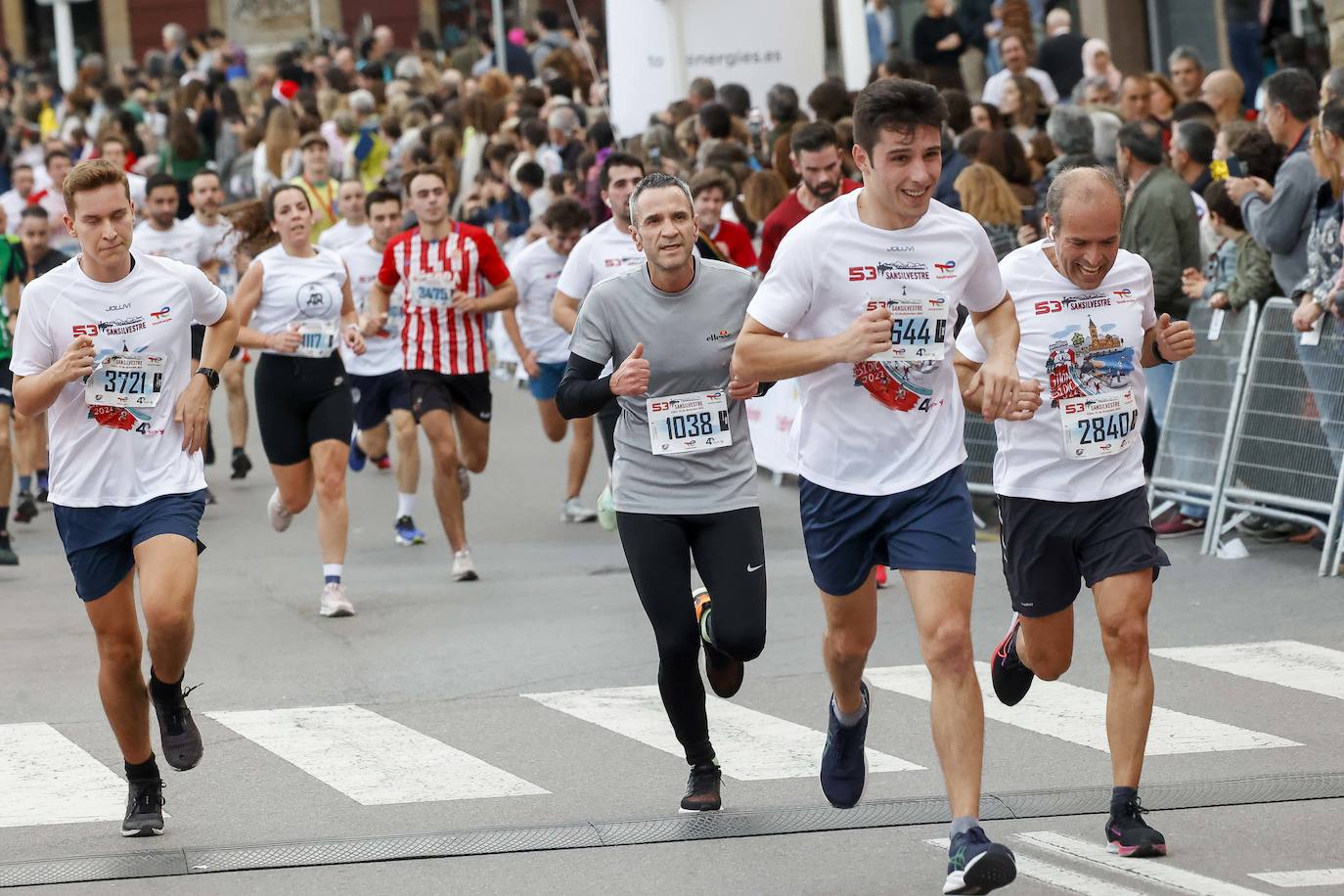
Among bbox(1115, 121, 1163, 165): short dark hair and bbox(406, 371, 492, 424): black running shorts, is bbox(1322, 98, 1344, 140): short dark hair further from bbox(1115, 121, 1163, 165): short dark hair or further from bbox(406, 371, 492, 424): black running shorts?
bbox(406, 371, 492, 424): black running shorts

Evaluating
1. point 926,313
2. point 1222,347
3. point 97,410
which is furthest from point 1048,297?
point 1222,347

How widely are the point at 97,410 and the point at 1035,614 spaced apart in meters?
2.96

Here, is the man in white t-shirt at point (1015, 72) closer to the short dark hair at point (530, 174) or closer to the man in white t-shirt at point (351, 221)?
the short dark hair at point (530, 174)

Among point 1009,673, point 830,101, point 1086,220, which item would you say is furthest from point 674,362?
point 830,101

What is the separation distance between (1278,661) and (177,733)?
4367mm

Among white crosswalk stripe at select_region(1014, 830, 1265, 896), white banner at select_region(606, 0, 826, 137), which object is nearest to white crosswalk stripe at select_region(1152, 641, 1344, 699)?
white crosswalk stripe at select_region(1014, 830, 1265, 896)

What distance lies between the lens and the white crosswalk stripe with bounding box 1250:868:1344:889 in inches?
232

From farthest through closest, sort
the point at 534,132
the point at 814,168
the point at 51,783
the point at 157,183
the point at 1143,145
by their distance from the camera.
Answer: the point at 534,132, the point at 157,183, the point at 1143,145, the point at 814,168, the point at 51,783

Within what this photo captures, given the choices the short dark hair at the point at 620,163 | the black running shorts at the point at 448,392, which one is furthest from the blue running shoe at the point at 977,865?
the short dark hair at the point at 620,163

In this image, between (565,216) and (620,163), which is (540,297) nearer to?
(565,216)

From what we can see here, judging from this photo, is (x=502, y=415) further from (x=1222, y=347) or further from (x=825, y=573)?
(x=825, y=573)

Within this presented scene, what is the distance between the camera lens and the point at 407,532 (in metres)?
14.0

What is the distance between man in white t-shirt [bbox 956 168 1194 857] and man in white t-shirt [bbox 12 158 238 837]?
8.07 feet

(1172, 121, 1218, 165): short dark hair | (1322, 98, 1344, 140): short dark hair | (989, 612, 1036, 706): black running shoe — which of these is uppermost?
(1322, 98, 1344, 140): short dark hair
